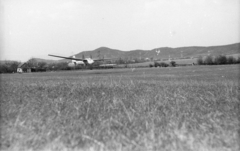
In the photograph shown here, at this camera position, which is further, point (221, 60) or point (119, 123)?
point (221, 60)

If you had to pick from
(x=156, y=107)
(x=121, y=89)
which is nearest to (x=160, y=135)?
(x=156, y=107)

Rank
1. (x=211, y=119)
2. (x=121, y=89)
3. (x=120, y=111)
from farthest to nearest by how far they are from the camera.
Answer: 1. (x=121, y=89)
2. (x=120, y=111)
3. (x=211, y=119)

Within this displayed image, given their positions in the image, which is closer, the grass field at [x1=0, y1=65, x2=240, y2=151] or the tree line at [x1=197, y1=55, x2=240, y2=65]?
the grass field at [x1=0, y1=65, x2=240, y2=151]

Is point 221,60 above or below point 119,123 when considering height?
below

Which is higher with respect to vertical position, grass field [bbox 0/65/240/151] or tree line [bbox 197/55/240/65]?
grass field [bbox 0/65/240/151]

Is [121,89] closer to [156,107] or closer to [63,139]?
[156,107]

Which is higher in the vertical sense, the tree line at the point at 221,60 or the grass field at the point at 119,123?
the grass field at the point at 119,123

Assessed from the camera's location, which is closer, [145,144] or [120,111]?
[145,144]

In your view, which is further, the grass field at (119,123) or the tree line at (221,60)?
the tree line at (221,60)

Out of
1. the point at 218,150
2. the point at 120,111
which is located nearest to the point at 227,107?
the point at 218,150

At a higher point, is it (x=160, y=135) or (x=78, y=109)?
(x=78, y=109)

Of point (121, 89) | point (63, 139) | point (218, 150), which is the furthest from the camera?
point (121, 89)
